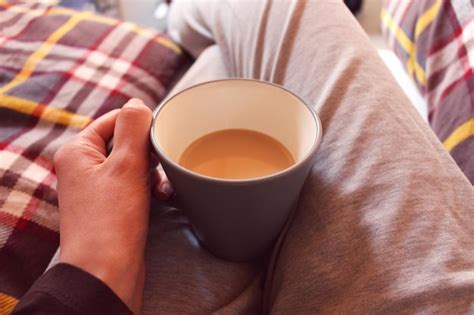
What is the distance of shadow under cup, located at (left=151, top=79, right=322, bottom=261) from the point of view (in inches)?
11.5

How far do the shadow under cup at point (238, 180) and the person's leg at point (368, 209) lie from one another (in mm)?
34

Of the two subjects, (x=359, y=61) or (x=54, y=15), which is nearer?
(x=359, y=61)

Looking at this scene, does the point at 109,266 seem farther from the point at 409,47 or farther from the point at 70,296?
the point at 409,47

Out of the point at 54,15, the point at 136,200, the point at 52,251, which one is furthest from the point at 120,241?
the point at 54,15

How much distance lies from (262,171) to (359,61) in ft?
0.57

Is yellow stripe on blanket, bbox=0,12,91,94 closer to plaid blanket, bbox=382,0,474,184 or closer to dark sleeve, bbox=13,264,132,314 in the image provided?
dark sleeve, bbox=13,264,132,314

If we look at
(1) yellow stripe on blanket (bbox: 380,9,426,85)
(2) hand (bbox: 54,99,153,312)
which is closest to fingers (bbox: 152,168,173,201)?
(2) hand (bbox: 54,99,153,312)

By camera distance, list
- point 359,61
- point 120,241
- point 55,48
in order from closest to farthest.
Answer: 1. point 120,241
2. point 359,61
3. point 55,48

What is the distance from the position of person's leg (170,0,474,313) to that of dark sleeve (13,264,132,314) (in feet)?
0.46

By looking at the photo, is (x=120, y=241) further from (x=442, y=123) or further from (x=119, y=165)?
(x=442, y=123)

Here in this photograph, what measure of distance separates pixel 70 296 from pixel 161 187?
0.43 feet

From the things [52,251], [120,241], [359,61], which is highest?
[359,61]

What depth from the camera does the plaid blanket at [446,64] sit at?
18.7 inches

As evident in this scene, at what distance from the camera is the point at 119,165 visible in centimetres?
34
